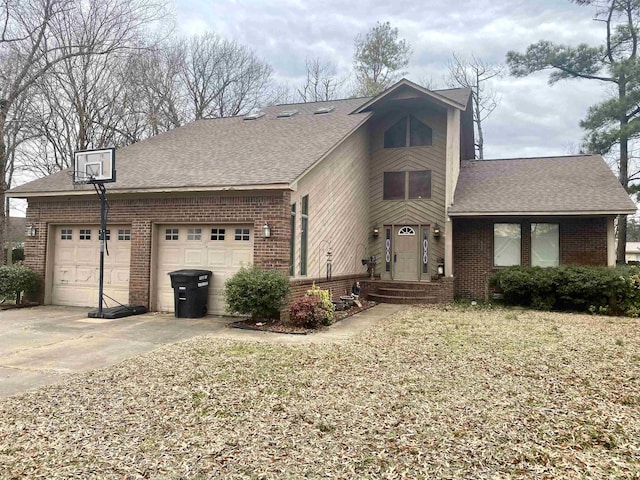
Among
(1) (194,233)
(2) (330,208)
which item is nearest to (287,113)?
(2) (330,208)

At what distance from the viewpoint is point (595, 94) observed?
875 inches

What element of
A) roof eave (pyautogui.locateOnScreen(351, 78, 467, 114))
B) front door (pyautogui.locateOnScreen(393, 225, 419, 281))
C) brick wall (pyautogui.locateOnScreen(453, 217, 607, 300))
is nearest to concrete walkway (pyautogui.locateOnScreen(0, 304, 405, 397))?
front door (pyautogui.locateOnScreen(393, 225, 419, 281))

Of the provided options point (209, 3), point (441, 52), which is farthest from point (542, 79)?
point (209, 3)

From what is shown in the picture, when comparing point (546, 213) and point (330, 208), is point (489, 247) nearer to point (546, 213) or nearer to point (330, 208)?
point (546, 213)

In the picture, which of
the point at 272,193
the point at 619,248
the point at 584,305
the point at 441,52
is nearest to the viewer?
the point at 272,193

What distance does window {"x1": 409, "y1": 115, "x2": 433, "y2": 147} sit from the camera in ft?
47.0

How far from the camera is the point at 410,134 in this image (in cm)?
1447

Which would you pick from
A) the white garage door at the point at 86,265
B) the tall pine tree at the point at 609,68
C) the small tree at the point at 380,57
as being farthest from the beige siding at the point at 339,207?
the small tree at the point at 380,57

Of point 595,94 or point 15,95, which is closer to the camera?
point 15,95

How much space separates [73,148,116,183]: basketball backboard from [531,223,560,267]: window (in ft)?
37.7

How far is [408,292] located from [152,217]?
7277mm

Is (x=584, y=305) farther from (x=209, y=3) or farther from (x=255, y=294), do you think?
(x=209, y=3)

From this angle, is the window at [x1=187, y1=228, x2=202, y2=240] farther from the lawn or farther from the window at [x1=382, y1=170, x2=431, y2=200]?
the window at [x1=382, y1=170, x2=431, y2=200]

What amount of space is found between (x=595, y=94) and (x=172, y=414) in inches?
980
